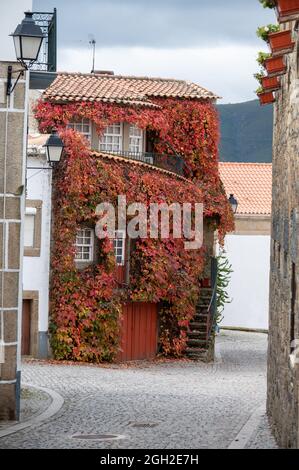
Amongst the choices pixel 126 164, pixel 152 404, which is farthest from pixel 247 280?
pixel 152 404

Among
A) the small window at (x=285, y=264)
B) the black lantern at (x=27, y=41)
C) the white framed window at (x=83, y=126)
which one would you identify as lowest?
the small window at (x=285, y=264)

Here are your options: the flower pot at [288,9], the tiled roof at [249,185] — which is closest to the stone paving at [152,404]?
the flower pot at [288,9]

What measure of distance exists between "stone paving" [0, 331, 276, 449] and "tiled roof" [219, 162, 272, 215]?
60.9 ft

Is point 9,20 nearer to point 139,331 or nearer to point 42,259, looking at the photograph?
point 42,259

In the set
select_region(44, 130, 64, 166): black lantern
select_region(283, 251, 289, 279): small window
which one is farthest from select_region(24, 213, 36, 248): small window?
select_region(283, 251, 289, 279): small window

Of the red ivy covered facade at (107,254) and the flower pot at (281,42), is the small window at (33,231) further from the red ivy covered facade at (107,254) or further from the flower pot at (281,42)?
the flower pot at (281,42)

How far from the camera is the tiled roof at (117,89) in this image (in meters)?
37.0

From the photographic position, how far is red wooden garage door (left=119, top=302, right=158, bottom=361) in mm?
34594

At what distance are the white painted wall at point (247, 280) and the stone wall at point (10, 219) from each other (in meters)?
34.5

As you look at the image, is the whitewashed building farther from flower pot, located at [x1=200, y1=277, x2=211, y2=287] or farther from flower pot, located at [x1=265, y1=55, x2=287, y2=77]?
flower pot, located at [x1=265, y1=55, x2=287, y2=77]

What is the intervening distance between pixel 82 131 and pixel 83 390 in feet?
45.0

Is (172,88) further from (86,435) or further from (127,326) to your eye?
(86,435)

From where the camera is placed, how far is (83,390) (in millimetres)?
25156

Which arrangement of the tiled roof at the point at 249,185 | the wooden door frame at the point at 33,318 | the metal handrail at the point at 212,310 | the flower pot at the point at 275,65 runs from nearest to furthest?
1. the flower pot at the point at 275,65
2. the wooden door frame at the point at 33,318
3. the metal handrail at the point at 212,310
4. the tiled roof at the point at 249,185
